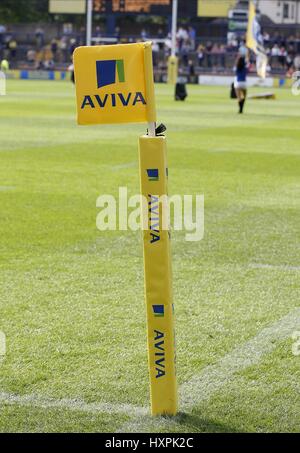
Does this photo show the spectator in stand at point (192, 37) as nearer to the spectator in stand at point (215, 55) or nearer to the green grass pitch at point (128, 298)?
the spectator in stand at point (215, 55)

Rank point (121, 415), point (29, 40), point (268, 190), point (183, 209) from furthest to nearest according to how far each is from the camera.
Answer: point (29, 40) < point (268, 190) < point (183, 209) < point (121, 415)

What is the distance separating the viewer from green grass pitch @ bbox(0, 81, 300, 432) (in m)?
4.77

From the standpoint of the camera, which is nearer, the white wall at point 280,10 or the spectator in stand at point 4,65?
the spectator in stand at point 4,65

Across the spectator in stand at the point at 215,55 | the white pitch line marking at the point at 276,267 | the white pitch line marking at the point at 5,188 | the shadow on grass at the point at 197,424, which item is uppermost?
the shadow on grass at the point at 197,424

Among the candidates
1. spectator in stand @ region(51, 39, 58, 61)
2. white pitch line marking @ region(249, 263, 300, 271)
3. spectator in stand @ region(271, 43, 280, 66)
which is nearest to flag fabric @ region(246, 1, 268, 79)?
spectator in stand @ region(271, 43, 280, 66)

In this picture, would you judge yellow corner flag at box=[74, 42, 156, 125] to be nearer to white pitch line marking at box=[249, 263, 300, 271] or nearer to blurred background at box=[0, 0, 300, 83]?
white pitch line marking at box=[249, 263, 300, 271]

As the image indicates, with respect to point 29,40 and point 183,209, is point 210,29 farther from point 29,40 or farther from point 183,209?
point 183,209

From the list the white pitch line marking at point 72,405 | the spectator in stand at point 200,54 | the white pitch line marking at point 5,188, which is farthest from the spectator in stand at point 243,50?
the white pitch line marking at point 72,405

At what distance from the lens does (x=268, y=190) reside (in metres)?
12.6

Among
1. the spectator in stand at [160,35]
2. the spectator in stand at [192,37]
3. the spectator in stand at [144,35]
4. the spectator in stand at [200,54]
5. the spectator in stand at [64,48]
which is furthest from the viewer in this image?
the spectator in stand at [64,48]

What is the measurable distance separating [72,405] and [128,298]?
2.24 meters

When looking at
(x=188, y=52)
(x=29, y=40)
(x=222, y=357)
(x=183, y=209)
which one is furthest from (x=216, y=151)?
(x=29, y=40)

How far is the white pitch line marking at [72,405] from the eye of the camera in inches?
185

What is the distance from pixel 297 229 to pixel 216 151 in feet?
25.6
